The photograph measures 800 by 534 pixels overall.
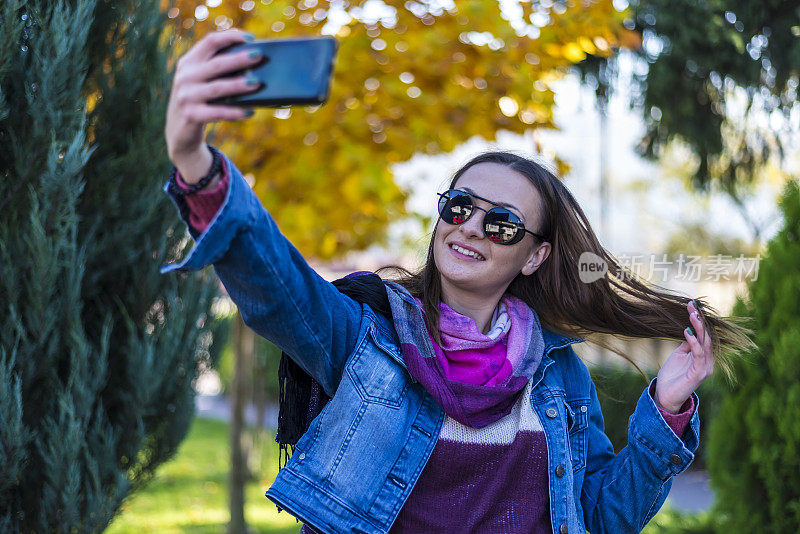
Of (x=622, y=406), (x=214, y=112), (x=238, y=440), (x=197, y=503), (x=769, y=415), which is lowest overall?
(x=197, y=503)

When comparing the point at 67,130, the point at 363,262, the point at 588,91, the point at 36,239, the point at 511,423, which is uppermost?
the point at 588,91

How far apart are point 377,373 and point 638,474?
2.70 feet

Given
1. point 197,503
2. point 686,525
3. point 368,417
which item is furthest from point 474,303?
point 197,503

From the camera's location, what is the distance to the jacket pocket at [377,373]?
1762 mm

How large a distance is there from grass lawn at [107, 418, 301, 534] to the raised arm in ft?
10.9

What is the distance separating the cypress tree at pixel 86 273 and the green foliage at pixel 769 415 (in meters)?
2.47

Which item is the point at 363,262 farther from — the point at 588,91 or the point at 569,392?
the point at 569,392

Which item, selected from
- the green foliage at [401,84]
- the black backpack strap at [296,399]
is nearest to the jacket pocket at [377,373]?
the black backpack strap at [296,399]

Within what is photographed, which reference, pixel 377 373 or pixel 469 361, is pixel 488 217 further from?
pixel 377 373

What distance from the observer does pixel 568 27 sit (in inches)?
163

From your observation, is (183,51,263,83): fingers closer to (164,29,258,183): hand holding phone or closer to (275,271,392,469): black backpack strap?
(164,29,258,183): hand holding phone

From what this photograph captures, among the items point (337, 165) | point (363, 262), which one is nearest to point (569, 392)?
point (337, 165)

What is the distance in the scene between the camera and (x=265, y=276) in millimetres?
1432

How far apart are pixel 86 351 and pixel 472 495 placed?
4.27 feet
